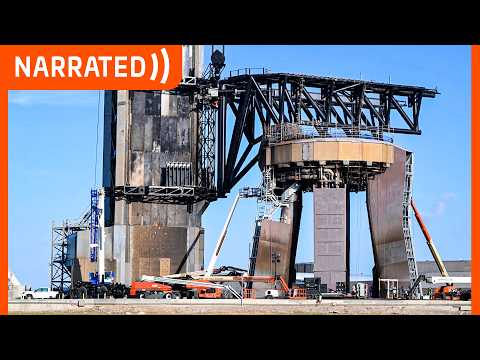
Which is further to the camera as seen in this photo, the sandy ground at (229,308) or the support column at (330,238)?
the support column at (330,238)

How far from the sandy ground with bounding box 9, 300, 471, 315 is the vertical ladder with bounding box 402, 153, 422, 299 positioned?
57.4ft

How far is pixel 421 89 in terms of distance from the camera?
118812mm

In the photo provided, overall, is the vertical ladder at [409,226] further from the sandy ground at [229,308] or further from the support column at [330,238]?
the sandy ground at [229,308]

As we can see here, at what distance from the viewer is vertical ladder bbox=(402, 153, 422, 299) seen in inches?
4124

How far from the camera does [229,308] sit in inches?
2992

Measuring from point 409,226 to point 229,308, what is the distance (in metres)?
37.1

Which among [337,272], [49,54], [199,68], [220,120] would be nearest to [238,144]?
[220,120]

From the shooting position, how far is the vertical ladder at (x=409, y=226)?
105 m

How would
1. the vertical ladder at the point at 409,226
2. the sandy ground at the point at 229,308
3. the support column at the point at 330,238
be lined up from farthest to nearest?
1. the vertical ladder at the point at 409,226
2. the support column at the point at 330,238
3. the sandy ground at the point at 229,308

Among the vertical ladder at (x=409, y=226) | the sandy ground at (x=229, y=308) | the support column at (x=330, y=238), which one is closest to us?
the sandy ground at (x=229, y=308)

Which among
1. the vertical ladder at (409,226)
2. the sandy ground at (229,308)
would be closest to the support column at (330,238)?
the vertical ladder at (409,226)

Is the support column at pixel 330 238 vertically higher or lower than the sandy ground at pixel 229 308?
Result: higher

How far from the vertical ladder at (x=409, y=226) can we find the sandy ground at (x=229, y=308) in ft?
57.4
